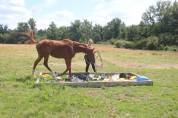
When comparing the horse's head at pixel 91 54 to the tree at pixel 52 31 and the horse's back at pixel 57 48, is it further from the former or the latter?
the tree at pixel 52 31

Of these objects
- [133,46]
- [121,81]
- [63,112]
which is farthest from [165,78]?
[133,46]

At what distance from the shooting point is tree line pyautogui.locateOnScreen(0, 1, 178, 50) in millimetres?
64812

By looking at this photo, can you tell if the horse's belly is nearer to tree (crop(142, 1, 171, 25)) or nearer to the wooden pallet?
the wooden pallet

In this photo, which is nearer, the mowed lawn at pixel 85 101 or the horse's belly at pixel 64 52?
the mowed lawn at pixel 85 101

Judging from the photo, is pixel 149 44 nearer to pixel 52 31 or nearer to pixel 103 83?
pixel 52 31

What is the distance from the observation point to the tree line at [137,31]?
64812 millimetres

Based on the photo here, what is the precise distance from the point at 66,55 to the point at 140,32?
64559 mm

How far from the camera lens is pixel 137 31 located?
79188mm

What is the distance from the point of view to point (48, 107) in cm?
970

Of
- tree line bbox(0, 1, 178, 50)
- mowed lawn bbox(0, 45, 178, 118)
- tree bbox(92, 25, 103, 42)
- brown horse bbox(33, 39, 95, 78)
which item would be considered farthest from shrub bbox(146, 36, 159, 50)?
mowed lawn bbox(0, 45, 178, 118)

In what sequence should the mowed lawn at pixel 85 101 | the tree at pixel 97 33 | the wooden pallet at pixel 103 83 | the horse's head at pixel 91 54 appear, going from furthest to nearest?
the tree at pixel 97 33 → the horse's head at pixel 91 54 → the wooden pallet at pixel 103 83 → the mowed lawn at pixel 85 101

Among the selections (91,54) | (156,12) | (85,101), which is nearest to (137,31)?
(156,12)

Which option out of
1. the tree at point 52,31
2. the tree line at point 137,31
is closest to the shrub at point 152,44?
the tree line at point 137,31

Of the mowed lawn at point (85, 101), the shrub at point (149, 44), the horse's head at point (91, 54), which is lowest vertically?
the shrub at point (149, 44)
